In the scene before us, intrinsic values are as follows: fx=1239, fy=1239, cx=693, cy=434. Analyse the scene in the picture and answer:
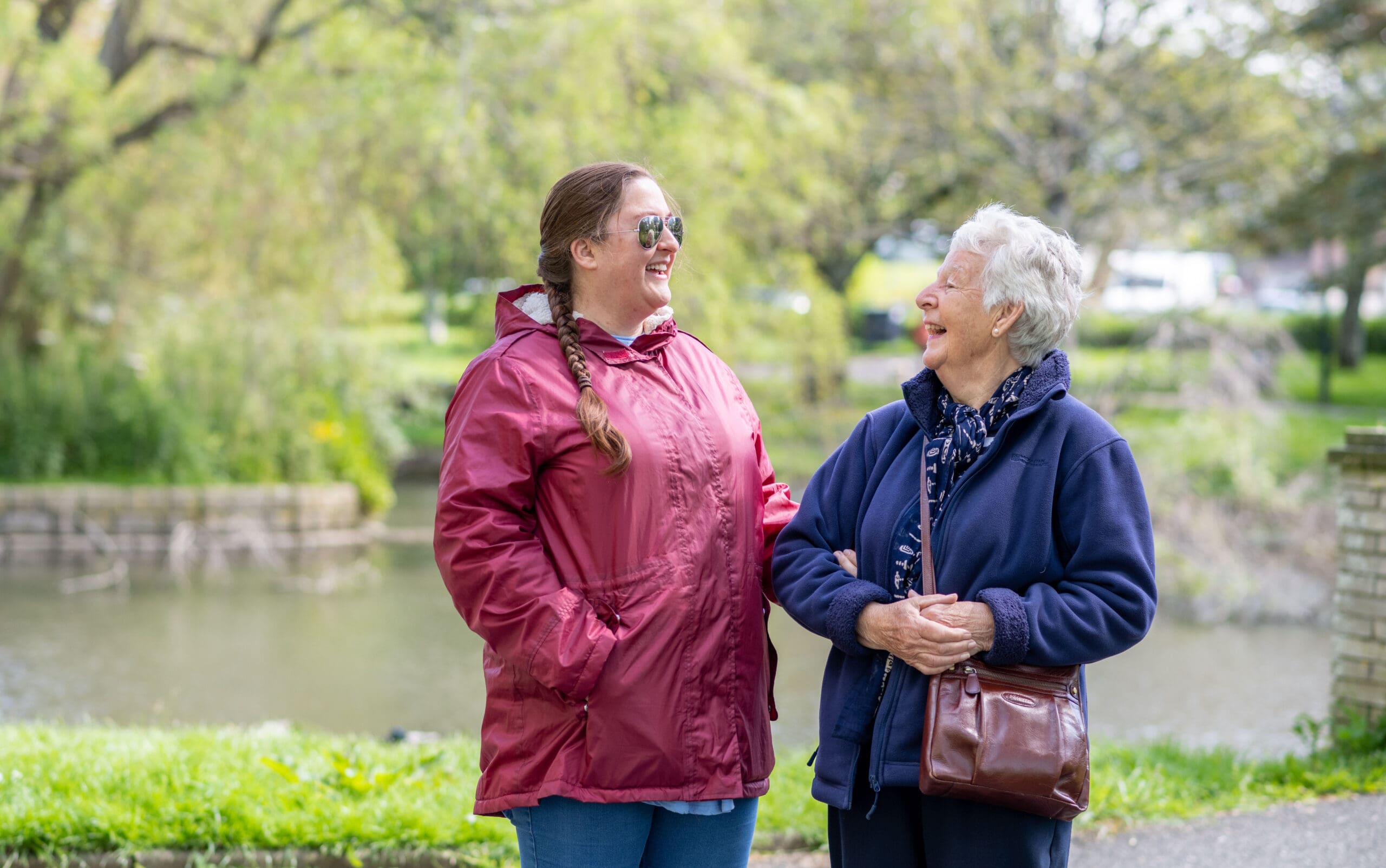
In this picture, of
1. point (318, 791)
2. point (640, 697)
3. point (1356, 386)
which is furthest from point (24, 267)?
point (1356, 386)

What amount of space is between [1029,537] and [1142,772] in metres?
2.95

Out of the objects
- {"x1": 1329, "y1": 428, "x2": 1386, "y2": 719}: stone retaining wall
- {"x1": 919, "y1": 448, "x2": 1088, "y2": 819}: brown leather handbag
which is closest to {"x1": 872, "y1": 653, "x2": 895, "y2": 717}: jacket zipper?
{"x1": 919, "y1": 448, "x2": 1088, "y2": 819}: brown leather handbag

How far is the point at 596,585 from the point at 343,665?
6458 millimetres

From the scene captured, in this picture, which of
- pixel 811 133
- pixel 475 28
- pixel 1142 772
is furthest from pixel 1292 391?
pixel 1142 772

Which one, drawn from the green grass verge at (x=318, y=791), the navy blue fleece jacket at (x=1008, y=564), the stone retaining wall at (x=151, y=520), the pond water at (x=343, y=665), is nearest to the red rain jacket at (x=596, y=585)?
the navy blue fleece jacket at (x=1008, y=564)

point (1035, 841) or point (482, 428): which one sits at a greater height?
point (482, 428)

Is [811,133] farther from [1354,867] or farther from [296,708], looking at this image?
[1354,867]

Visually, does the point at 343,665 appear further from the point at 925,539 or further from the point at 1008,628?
the point at 1008,628

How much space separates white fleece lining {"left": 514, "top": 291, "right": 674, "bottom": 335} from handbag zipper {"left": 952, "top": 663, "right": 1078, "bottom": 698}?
87cm

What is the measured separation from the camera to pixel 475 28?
10227 millimetres

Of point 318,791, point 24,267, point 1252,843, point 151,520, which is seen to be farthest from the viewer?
point 24,267

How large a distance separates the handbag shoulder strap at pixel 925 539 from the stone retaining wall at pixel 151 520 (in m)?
10.7

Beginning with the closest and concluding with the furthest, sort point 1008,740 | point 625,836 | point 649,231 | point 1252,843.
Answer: point 1008,740
point 625,836
point 649,231
point 1252,843

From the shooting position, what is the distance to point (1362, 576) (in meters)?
5.03
